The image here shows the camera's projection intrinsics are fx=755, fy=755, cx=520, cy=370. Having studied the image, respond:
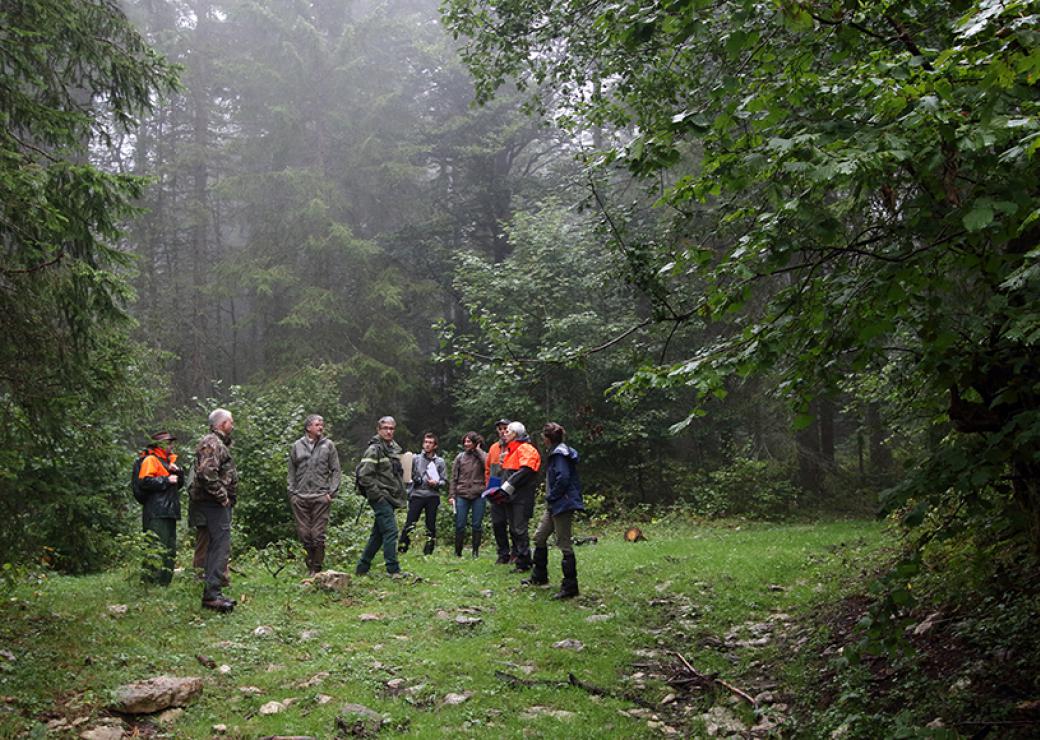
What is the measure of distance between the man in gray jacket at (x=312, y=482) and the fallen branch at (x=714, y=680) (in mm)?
5181

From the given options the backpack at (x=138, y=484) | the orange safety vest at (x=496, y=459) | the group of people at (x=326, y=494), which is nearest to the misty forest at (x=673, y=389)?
the backpack at (x=138, y=484)

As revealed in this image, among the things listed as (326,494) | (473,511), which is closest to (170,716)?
(326,494)

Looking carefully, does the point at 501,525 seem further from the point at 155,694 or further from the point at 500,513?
the point at 155,694

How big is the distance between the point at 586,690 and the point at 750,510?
46.5 ft

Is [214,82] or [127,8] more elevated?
[127,8]

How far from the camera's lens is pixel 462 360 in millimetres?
6039

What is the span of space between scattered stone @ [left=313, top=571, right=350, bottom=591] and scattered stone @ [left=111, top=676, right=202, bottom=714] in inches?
137

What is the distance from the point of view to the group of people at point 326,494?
8594 millimetres

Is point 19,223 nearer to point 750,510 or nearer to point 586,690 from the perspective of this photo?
point 586,690

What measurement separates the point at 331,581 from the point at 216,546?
61.6 inches

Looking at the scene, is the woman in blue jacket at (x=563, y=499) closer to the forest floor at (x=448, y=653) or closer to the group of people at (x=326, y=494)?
the group of people at (x=326, y=494)

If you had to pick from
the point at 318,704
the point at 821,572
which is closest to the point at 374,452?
the point at 318,704

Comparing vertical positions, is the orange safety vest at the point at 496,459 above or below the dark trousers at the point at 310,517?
above

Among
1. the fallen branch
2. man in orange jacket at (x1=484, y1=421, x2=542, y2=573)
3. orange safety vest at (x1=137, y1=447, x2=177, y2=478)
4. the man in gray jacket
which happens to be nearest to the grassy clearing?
the fallen branch
